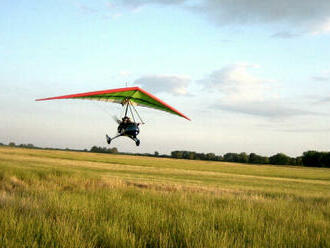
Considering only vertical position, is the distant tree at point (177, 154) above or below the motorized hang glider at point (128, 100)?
below

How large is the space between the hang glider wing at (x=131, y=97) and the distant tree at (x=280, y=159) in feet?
431

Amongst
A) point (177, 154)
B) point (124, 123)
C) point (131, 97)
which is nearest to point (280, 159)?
point (177, 154)

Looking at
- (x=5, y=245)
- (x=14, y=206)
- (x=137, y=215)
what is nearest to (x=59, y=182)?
(x=14, y=206)

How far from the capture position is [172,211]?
32.1 feet

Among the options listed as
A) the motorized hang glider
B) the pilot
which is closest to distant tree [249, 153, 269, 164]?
the motorized hang glider

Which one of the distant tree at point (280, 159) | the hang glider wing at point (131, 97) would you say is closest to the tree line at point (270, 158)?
the distant tree at point (280, 159)

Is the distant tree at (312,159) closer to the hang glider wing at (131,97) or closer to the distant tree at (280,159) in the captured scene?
the distant tree at (280,159)

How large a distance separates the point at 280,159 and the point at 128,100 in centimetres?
13622

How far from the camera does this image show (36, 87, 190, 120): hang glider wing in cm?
1570

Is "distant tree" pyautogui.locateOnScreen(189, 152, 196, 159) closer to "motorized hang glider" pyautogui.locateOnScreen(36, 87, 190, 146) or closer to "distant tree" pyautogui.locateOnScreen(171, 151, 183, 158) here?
"distant tree" pyautogui.locateOnScreen(171, 151, 183, 158)

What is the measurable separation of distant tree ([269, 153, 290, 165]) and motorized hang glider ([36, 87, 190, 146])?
13128 cm

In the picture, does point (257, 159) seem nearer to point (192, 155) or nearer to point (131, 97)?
point (192, 155)

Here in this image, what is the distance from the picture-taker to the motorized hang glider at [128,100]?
48.9ft

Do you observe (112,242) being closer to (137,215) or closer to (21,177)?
(137,215)
